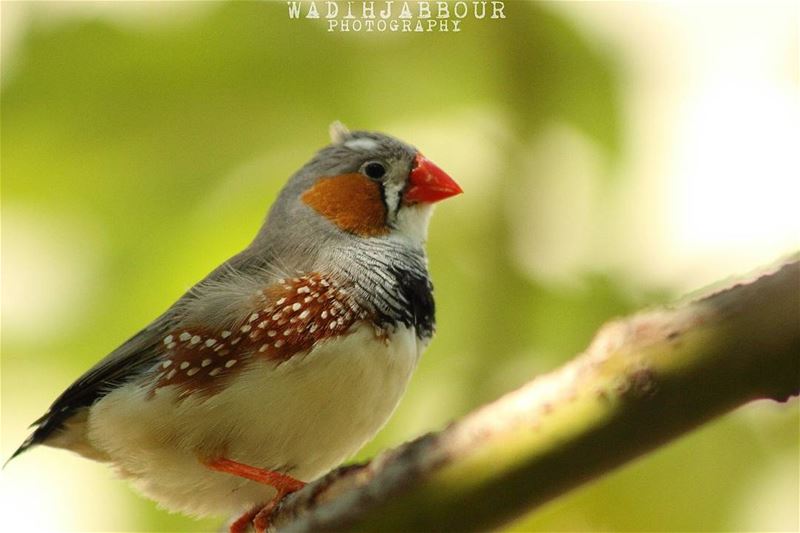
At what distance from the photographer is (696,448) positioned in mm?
3488

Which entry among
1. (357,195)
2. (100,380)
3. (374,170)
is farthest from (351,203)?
(100,380)

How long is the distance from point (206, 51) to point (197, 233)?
→ 0.67 meters

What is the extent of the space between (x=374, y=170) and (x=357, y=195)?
0.16 m

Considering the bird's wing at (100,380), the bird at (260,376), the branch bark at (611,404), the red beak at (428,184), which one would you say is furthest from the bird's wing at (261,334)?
the branch bark at (611,404)

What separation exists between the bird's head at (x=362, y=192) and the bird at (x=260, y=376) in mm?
26

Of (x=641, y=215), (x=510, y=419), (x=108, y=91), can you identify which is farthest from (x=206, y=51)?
(x=510, y=419)

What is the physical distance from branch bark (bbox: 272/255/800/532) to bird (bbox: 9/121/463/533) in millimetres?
1425

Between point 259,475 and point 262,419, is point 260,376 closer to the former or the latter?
point 262,419

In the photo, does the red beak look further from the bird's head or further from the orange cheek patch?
the orange cheek patch

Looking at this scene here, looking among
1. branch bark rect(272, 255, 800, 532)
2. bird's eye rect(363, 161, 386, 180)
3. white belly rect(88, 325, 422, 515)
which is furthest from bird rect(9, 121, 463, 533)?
branch bark rect(272, 255, 800, 532)

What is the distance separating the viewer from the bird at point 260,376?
3.04 meters

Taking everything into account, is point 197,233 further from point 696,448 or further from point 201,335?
point 696,448

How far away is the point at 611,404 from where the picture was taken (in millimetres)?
1362

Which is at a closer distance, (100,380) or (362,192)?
(100,380)
